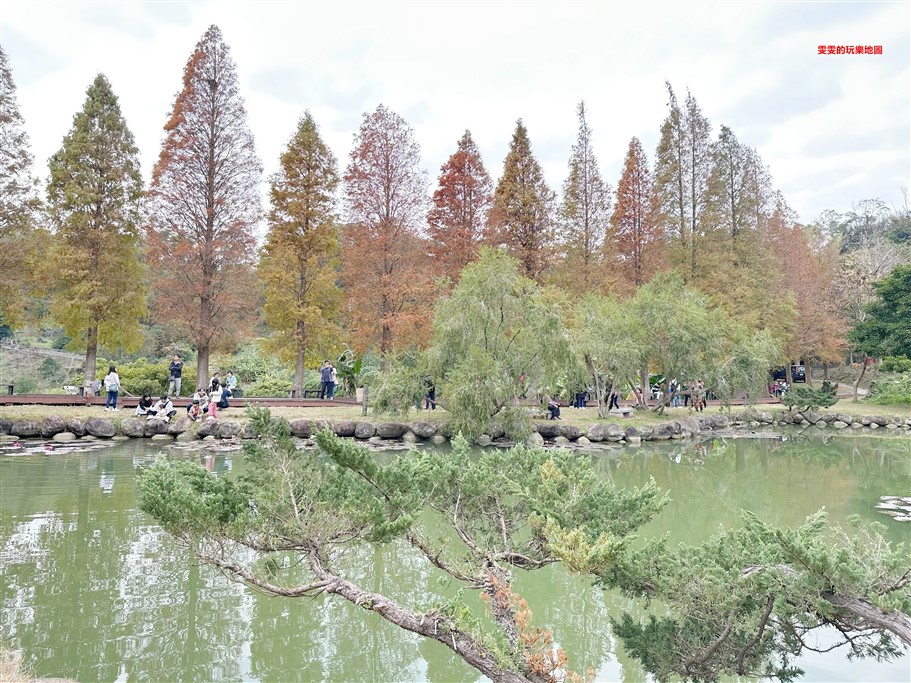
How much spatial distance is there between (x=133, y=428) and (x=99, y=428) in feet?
2.64

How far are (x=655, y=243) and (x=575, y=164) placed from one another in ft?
16.0

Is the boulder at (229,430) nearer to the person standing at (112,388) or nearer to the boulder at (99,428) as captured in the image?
the boulder at (99,428)

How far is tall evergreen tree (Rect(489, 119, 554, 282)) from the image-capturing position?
2286 cm

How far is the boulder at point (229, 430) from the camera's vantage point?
15211mm

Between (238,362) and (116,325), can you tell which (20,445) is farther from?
(238,362)

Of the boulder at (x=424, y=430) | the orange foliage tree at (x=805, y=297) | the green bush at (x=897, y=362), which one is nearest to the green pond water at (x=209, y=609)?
the boulder at (x=424, y=430)

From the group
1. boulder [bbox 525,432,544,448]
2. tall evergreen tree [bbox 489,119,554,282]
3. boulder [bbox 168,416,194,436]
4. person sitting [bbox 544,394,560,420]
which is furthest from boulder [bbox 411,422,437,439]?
tall evergreen tree [bbox 489,119,554,282]

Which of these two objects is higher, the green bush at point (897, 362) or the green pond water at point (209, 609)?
the green bush at point (897, 362)

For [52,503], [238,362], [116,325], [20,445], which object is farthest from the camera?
[238,362]

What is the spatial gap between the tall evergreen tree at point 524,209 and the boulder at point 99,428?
14.5 meters

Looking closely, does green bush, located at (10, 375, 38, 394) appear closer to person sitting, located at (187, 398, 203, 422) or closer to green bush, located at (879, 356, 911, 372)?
person sitting, located at (187, 398, 203, 422)

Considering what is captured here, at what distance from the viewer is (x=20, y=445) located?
13.6 metres

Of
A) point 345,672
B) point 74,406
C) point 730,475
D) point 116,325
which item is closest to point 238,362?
point 116,325

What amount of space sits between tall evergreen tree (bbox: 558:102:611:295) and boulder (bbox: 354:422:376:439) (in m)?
11.6
